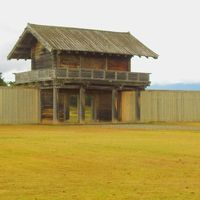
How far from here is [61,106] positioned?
4872 centimetres

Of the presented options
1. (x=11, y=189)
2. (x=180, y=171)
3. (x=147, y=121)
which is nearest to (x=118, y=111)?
(x=147, y=121)

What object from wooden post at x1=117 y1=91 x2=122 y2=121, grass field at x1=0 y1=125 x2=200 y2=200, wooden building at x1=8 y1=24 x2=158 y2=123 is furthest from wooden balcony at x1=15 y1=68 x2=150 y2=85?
grass field at x1=0 y1=125 x2=200 y2=200

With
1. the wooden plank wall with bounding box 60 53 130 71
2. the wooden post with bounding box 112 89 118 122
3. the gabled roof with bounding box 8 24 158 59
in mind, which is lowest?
the wooden post with bounding box 112 89 118 122

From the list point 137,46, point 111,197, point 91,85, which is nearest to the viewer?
point 111,197

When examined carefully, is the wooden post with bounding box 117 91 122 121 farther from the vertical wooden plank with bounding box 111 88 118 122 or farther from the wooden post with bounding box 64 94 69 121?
the wooden post with bounding box 64 94 69 121

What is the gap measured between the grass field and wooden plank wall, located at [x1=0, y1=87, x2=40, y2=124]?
22.0m

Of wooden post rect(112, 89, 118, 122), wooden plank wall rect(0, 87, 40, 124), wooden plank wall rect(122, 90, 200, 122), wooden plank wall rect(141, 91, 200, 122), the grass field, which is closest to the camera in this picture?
the grass field

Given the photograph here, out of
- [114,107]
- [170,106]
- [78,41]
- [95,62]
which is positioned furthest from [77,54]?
[170,106]

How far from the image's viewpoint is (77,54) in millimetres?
47250

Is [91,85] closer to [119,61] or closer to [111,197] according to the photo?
[119,61]

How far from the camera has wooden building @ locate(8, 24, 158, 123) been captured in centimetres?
4544

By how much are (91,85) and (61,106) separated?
11.1ft

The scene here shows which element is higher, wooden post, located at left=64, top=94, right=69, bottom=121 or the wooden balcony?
the wooden balcony

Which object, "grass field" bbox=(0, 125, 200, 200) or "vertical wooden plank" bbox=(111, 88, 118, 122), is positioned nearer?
"grass field" bbox=(0, 125, 200, 200)
